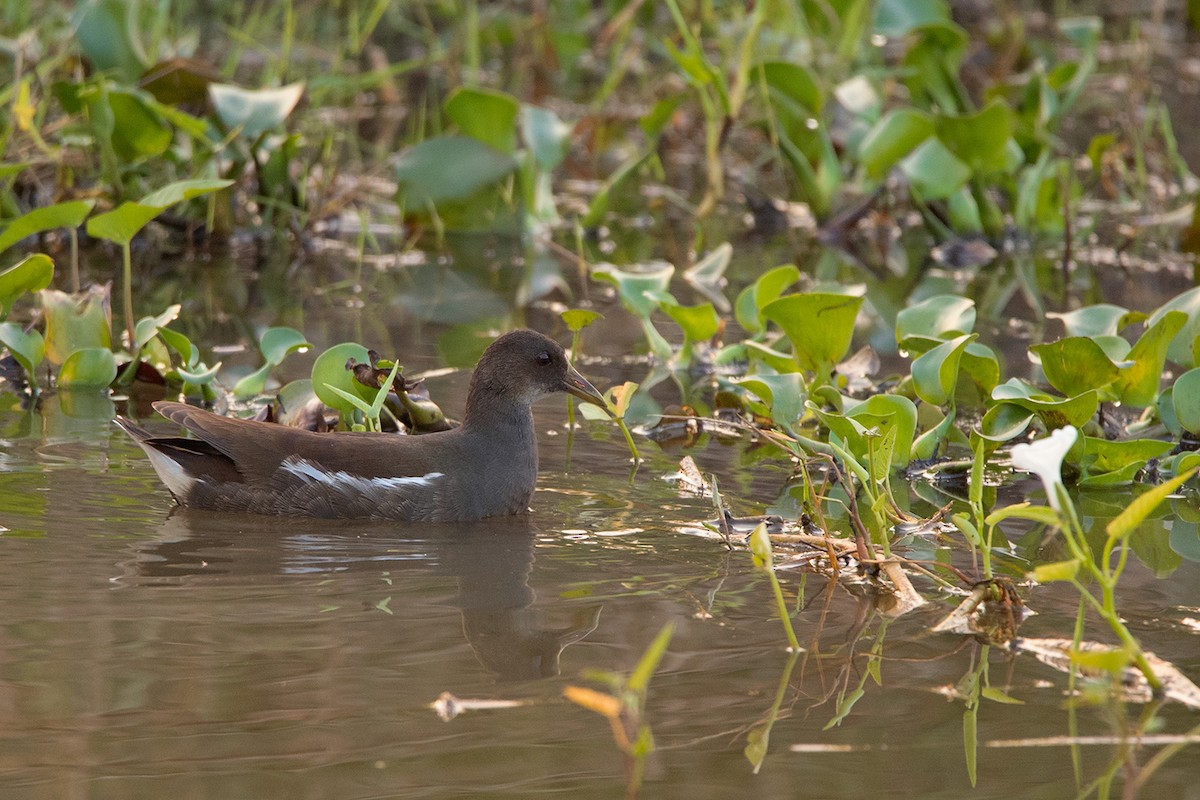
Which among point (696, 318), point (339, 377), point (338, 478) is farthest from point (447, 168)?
point (338, 478)

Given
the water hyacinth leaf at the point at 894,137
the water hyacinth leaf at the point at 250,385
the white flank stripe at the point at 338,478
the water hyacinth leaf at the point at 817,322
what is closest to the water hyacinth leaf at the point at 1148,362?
the water hyacinth leaf at the point at 817,322

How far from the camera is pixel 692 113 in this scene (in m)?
13.0

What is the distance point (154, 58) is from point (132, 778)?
22.1 feet

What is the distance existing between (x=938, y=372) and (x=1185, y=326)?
3.53 ft

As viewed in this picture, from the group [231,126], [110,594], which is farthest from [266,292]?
[110,594]

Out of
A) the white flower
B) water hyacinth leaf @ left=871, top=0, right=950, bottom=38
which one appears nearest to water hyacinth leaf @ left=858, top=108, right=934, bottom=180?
water hyacinth leaf @ left=871, top=0, right=950, bottom=38

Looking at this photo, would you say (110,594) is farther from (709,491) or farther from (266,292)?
(266,292)

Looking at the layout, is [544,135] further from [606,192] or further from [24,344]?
[24,344]

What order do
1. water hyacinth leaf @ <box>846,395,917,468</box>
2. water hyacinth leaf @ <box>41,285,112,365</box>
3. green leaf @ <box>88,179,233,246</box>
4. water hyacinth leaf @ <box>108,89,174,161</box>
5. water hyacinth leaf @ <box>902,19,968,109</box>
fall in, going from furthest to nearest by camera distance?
water hyacinth leaf @ <box>902,19,968,109</box>, water hyacinth leaf @ <box>108,89,174,161</box>, water hyacinth leaf @ <box>41,285,112,365</box>, green leaf @ <box>88,179,233,246</box>, water hyacinth leaf @ <box>846,395,917,468</box>

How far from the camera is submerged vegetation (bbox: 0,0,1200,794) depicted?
17.4 ft

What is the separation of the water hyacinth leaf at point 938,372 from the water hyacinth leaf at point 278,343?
90.0 inches

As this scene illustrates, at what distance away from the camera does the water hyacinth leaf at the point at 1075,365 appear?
582 cm

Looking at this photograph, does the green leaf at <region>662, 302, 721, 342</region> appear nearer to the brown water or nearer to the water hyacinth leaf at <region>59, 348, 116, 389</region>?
the brown water

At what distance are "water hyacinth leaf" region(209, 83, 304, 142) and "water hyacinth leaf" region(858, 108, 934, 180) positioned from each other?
316 centimetres
